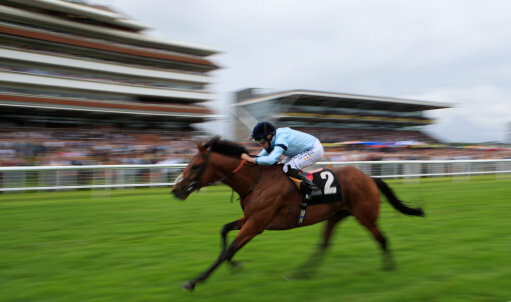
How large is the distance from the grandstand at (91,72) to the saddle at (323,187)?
55.6ft

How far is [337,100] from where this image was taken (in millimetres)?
28156

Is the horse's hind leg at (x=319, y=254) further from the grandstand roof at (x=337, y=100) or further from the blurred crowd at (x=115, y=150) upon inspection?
the grandstand roof at (x=337, y=100)

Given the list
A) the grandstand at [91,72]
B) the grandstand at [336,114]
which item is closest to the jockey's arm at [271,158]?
the grandstand at [91,72]

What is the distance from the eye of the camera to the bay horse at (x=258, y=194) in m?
3.29

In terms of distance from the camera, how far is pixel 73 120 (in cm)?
1928

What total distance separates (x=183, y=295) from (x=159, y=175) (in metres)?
6.41

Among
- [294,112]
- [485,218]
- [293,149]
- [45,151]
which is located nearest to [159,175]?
[45,151]

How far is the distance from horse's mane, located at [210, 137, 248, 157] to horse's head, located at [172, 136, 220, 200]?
0.14ft

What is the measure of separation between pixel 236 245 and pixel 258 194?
0.50 meters

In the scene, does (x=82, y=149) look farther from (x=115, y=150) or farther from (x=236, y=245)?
(x=236, y=245)

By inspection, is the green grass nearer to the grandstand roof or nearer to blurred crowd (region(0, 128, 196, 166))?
blurred crowd (region(0, 128, 196, 166))

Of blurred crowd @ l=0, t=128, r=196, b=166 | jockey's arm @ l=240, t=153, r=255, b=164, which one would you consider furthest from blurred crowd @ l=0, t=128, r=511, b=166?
jockey's arm @ l=240, t=153, r=255, b=164

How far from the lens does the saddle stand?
351 cm

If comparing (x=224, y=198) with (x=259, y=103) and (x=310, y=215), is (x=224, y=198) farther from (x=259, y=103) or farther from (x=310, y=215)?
(x=259, y=103)
